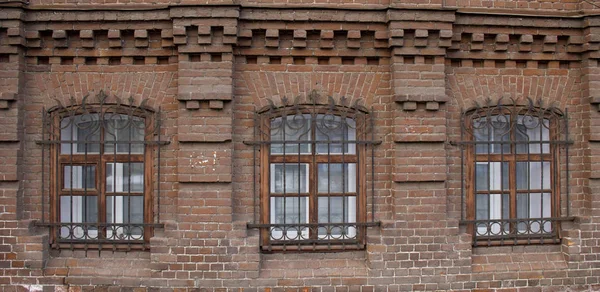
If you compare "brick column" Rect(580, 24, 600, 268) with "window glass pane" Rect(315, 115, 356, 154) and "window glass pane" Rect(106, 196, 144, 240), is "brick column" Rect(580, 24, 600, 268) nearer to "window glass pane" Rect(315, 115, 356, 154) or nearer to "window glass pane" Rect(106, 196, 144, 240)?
"window glass pane" Rect(315, 115, 356, 154)

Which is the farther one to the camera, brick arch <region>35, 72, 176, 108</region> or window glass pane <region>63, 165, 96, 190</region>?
window glass pane <region>63, 165, 96, 190</region>

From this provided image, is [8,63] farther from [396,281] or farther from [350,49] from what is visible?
[396,281]

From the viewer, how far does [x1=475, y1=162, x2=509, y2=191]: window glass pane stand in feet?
19.2

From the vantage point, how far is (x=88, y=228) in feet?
18.6

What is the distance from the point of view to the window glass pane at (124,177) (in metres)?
5.66

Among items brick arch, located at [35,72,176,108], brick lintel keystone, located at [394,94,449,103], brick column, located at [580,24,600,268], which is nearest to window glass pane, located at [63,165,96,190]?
brick arch, located at [35,72,176,108]

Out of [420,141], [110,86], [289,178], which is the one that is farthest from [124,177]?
[420,141]

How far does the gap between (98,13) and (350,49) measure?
2762mm

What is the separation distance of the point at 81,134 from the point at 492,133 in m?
4.69

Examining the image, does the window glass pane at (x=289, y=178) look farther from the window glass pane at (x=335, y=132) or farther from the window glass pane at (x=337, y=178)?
the window glass pane at (x=335, y=132)

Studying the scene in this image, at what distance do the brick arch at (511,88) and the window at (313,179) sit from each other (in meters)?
1.13

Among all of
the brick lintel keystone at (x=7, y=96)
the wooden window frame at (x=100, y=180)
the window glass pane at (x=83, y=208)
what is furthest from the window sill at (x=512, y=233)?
the brick lintel keystone at (x=7, y=96)

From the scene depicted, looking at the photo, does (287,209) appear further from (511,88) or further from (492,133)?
(511,88)

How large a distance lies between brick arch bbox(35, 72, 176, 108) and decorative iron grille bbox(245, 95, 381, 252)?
1.11 m
